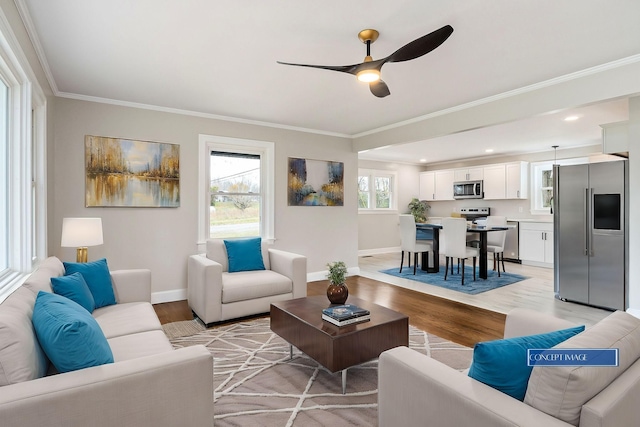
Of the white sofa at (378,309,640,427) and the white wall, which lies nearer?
the white sofa at (378,309,640,427)

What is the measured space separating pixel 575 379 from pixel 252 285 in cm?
302

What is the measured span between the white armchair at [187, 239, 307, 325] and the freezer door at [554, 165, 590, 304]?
3.44 m

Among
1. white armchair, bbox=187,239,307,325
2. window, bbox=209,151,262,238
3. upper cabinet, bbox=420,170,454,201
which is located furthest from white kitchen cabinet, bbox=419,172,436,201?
white armchair, bbox=187,239,307,325

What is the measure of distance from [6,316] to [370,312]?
82.1 inches

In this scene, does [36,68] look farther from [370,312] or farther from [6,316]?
[370,312]

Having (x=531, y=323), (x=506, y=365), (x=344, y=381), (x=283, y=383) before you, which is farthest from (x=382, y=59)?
(x=283, y=383)

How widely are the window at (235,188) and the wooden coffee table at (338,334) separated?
7.60 ft

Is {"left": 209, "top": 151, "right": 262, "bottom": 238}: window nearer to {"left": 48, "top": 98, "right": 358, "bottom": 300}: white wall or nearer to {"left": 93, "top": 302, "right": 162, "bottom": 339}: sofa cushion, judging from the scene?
{"left": 48, "top": 98, "right": 358, "bottom": 300}: white wall

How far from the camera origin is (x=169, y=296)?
4.35 meters

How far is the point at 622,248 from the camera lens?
4.00 m

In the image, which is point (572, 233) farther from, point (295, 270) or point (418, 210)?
point (418, 210)

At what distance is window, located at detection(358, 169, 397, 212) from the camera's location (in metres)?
8.44

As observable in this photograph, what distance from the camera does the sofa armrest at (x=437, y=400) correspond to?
1.04 meters

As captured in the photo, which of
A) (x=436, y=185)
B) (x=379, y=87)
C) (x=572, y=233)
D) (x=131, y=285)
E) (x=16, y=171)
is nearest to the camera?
(x=16, y=171)
